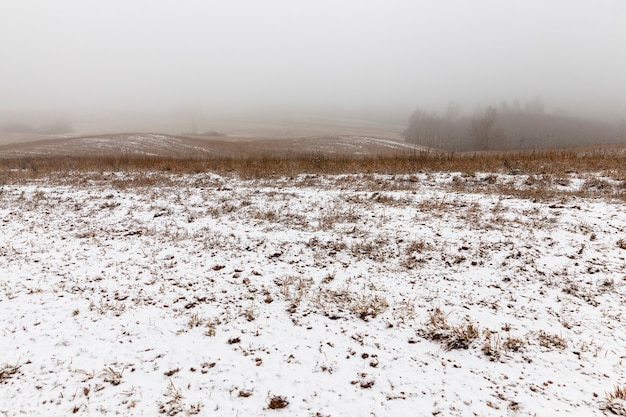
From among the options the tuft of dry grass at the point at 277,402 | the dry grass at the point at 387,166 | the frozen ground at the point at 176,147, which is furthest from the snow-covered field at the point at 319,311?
the frozen ground at the point at 176,147

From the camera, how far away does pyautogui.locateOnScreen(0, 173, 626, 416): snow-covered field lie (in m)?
3.80

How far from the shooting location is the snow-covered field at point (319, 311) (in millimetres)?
3803

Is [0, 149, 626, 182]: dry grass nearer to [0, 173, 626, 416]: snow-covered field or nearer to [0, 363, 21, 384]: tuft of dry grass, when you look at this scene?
[0, 173, 626, 416]: snow-covered field

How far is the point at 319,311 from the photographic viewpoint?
18.0ft

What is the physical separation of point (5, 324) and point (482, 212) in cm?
1141

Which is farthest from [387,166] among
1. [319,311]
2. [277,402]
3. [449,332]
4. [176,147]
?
[176,147]

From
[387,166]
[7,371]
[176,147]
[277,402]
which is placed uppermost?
[176,147]

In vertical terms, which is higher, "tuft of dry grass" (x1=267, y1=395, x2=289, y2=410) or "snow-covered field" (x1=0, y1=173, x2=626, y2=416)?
"snow-covered field" (x1=0, y1=173, x2=626, y2=416)

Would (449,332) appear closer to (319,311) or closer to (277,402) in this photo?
(319,311)

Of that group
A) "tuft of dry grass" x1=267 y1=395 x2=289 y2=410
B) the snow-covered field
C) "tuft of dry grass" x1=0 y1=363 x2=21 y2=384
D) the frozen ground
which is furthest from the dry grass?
the frozen ground

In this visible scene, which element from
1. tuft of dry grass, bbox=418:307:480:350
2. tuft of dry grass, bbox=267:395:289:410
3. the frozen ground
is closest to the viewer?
tuft of dry grass, bbox=267:395:289:410

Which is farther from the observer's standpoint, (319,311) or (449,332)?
(319,311)

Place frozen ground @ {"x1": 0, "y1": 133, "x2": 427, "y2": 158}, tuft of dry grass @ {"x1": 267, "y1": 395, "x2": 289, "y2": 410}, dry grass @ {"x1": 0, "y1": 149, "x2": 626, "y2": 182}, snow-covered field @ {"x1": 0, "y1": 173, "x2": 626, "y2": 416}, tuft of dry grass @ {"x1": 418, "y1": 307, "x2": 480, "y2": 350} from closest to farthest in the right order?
tuft of dry grass @ {"x1": 267, "y1": 395, "x2": 289, "y2": 410} < snow-covered field @ {"x1": 0, "y1": 173, "x2": 626, "y2": 416} < tuft of dry grass @ {"x1": 418, "y1": 307, "x2": 480, "y2": 350} < dry grass @ {"x1": 0, "y1": 149, "x2": 626, "y2": 182} < frozen ground @ {"x1": 0, "y1": 133, "x2": 427, "y2": 158}

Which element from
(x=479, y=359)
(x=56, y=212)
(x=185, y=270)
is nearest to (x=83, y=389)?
(x=185, y=270)
